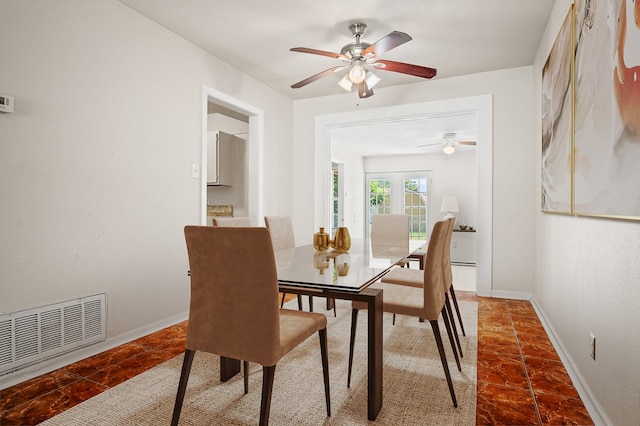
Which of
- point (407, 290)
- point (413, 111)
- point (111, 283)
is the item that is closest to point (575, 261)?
point (407, 290)

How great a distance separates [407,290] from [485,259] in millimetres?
2166

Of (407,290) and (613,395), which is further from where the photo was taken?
(407,290)

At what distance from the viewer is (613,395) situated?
1.44 m

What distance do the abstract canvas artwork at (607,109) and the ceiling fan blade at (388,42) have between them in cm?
95

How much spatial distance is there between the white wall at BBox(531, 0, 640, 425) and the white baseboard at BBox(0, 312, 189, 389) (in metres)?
2.84

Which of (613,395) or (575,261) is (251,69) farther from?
(613,395)

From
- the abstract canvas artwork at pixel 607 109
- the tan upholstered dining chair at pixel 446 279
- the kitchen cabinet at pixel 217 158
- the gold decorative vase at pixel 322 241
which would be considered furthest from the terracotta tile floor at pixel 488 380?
the kitchen cabinet at pixel 217 158

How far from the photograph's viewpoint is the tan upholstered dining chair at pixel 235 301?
4.26ft

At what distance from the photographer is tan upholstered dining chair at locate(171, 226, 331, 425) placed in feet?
4.26

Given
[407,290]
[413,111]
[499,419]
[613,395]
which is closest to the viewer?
[613,395]

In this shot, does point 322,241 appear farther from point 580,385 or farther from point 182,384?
point 580,385

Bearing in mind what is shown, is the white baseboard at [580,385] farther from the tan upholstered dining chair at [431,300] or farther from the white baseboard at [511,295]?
the white baseboard at [511,295]

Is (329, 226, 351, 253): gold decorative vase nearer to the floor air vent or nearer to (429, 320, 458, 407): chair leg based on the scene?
(429, 320, 458, 407): chair leg

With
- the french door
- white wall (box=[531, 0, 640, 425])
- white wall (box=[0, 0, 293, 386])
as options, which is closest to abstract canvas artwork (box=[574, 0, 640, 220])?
white wall (box=[531, 0, 640, 425])
